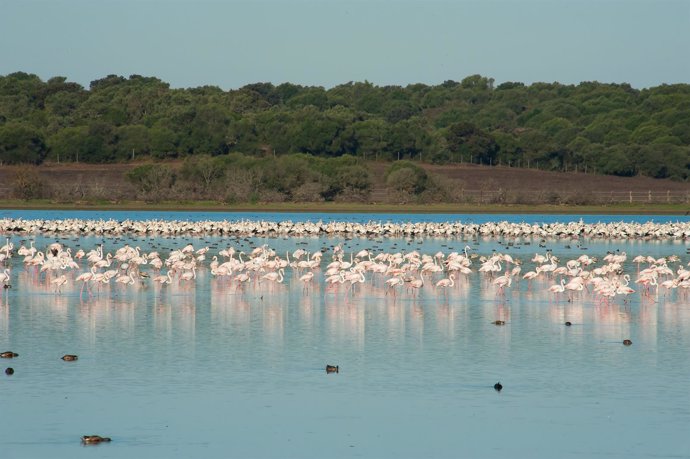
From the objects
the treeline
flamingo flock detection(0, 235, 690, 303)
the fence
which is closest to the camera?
flamingo flock detection(0, 235, 690, 303)

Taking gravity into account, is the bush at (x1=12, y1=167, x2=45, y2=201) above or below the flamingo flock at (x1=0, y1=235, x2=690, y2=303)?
above

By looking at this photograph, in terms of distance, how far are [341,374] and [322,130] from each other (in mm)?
87545

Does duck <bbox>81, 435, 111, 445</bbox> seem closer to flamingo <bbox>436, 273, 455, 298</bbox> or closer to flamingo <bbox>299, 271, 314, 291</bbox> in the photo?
flamingo <bbox>436, 273, 455, 298</bbox>

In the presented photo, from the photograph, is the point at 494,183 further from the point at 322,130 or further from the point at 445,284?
the point at 445,284

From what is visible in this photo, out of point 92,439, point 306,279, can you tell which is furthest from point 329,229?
point 92,439

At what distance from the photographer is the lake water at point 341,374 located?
1327 cm

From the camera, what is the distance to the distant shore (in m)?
74.1

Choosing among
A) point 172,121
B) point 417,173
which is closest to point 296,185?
point 417,173

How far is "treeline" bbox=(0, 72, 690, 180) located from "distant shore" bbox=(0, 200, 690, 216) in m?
15.8

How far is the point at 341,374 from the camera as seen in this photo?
16719mm

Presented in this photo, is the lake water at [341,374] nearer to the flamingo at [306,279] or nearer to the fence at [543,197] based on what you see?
the flamingo at [306,279]

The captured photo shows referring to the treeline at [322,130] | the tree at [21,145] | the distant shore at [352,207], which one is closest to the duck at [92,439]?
the distant shore at [352,207]

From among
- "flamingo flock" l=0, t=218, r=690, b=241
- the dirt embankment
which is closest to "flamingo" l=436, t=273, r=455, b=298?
"flamingo flock" l=0, t=218, r=690, b=241

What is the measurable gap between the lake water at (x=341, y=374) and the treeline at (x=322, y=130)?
2718 inches
